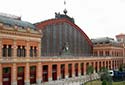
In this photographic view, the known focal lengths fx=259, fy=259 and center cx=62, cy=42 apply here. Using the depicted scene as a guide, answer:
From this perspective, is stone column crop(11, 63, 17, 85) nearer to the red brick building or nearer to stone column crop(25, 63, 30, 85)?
the red brick building

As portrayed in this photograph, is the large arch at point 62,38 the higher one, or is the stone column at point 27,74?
the large arch at point 62,38

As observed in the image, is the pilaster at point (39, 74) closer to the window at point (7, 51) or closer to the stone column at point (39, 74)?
the stone column at point (39, 74)

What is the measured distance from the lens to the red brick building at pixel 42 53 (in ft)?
201

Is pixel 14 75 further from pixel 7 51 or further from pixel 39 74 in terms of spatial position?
pixel 39 74

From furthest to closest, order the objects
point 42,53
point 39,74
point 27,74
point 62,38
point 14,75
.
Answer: point 62,38 < point 42,53 < point 39,74 < point 27,74 < point 14,75

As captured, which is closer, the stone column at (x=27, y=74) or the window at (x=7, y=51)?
the window at (x=7, y=51)

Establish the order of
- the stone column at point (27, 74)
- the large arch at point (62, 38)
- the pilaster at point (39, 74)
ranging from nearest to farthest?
the stone column at point (27, 74)
the pilaster at point (39, 74)
the large arch at point (62, 38)

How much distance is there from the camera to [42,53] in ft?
259

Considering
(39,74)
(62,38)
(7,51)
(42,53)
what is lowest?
(39,74)

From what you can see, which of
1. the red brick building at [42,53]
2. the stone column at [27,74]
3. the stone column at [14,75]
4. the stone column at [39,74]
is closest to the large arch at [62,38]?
the red brick building at [42,53]

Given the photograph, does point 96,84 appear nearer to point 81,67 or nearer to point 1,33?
point 81,67

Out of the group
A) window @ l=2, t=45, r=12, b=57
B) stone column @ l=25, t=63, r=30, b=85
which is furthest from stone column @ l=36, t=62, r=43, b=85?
window @ l=2, t=45, r=12, b=57

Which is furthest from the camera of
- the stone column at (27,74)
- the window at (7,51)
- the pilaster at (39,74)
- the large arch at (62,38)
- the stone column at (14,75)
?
the large arch at (62,38)

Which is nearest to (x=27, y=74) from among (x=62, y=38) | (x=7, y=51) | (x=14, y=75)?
(x=14, y=75)
